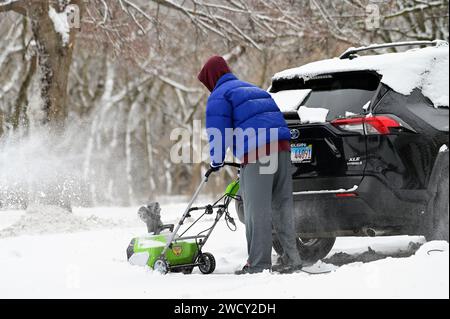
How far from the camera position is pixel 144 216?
7.47 metres

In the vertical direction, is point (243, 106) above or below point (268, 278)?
A: above

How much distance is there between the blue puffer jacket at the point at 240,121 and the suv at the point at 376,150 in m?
0.45

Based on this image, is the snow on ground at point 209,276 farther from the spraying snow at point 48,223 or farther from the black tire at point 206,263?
the spraying snow at point 48,223

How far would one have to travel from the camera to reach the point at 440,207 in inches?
265

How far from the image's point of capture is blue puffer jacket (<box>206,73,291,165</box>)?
263 inches

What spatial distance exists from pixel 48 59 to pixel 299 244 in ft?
23.4

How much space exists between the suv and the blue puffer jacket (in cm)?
45

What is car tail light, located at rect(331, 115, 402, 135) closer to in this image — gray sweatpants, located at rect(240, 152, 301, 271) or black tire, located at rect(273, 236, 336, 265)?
gray sweatpants, located at rect(240, 152, 301, 271)

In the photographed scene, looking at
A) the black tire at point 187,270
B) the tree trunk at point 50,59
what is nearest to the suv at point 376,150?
the black tire at point 187,270

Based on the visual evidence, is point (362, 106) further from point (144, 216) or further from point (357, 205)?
point (144, 216)

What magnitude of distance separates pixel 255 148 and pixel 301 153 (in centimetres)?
55

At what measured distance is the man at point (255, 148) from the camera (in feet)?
21.9

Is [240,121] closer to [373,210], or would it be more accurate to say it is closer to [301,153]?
[301,153]

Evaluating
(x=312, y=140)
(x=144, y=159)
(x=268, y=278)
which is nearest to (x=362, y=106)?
(x=312, y=140)
